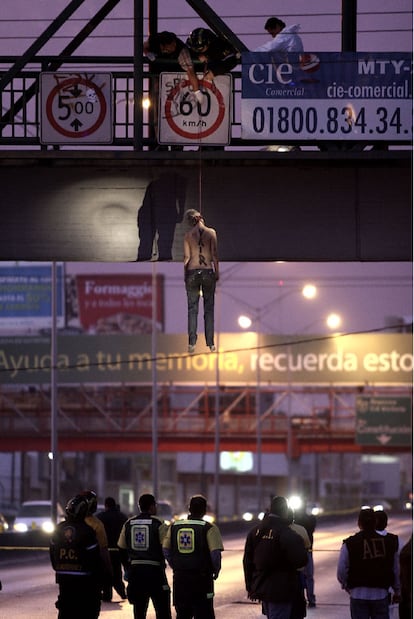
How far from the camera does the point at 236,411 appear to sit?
12150 cm

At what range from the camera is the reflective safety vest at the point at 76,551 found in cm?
1456

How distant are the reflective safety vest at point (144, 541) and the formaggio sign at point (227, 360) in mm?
65761

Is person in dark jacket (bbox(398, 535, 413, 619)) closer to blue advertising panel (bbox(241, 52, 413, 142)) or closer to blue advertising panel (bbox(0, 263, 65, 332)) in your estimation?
blue advertising panel (bbox(241, 52, 413, 142))

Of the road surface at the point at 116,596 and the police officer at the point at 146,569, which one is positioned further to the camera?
the road surface at the point at 116,596

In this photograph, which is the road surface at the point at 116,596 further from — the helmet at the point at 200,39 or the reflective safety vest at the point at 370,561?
the helmet at the point at 200,39

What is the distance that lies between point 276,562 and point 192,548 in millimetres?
1201

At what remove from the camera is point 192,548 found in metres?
15.2

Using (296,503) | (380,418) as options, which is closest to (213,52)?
(296,503)

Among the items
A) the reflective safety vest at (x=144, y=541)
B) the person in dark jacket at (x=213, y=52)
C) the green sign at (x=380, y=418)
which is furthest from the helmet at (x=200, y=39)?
the green sign at (x=380, y=418)

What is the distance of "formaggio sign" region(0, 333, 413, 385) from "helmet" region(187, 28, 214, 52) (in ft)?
206

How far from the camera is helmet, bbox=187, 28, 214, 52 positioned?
19656 millimetres

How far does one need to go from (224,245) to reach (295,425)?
3035 inches

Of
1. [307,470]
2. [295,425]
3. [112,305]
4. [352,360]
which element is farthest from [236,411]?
[307,470]

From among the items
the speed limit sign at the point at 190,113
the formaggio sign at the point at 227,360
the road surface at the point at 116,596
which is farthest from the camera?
the formaggio sign at the point at 227,360
